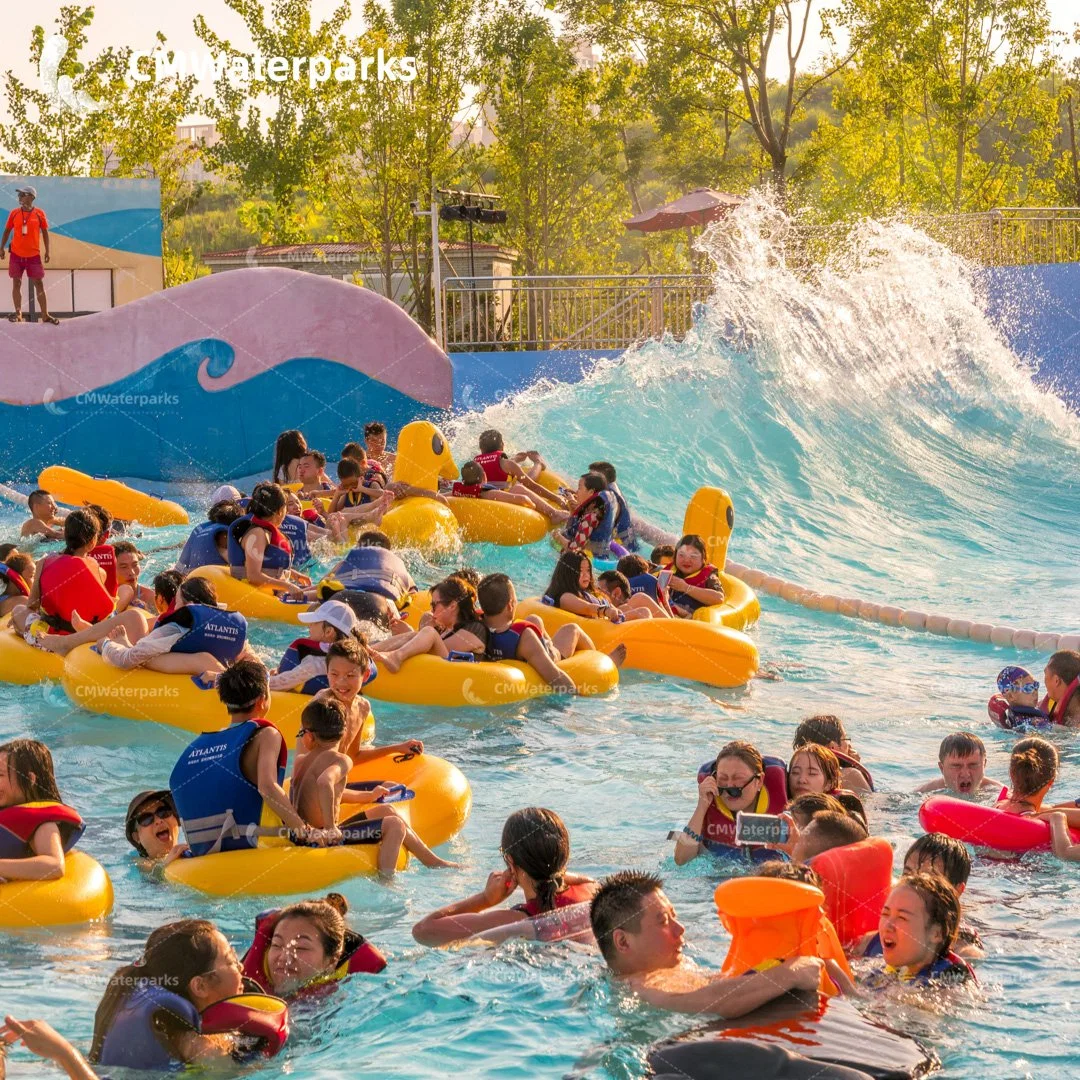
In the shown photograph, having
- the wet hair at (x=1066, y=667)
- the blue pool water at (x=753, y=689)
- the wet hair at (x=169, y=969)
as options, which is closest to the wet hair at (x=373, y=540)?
the blue pool water at (x=753, y=689)

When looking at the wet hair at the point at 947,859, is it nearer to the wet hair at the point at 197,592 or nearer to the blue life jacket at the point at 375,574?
the wet hair at the point at 197,592

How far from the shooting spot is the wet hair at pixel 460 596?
8.70m

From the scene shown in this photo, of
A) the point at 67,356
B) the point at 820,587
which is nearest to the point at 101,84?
the point at 67,356

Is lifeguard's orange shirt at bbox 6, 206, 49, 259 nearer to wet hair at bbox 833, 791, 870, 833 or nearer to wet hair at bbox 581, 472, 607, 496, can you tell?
wet hair at bbox 581, 472, 607, 496

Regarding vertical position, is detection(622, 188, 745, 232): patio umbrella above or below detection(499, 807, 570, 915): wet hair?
above

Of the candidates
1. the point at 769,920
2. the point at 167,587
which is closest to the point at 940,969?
the point at 769,920

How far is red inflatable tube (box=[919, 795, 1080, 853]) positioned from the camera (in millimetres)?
5891

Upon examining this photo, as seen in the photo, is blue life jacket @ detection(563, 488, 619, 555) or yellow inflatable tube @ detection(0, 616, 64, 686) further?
blue life jacket @ detection(563, 488, 619, 555)

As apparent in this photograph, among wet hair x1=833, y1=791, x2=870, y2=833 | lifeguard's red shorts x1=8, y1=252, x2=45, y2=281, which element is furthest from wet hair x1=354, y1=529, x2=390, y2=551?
lifeguard's red shorts x1=8, y1=252, x2=45, y2=281

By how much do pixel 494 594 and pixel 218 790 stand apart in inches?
125

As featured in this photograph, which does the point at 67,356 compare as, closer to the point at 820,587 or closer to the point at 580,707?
the point at 820,587

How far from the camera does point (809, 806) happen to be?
536 centimetres

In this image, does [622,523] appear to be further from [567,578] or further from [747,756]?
[747,756]

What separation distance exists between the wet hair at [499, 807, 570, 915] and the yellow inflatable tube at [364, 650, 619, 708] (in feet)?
12.1
